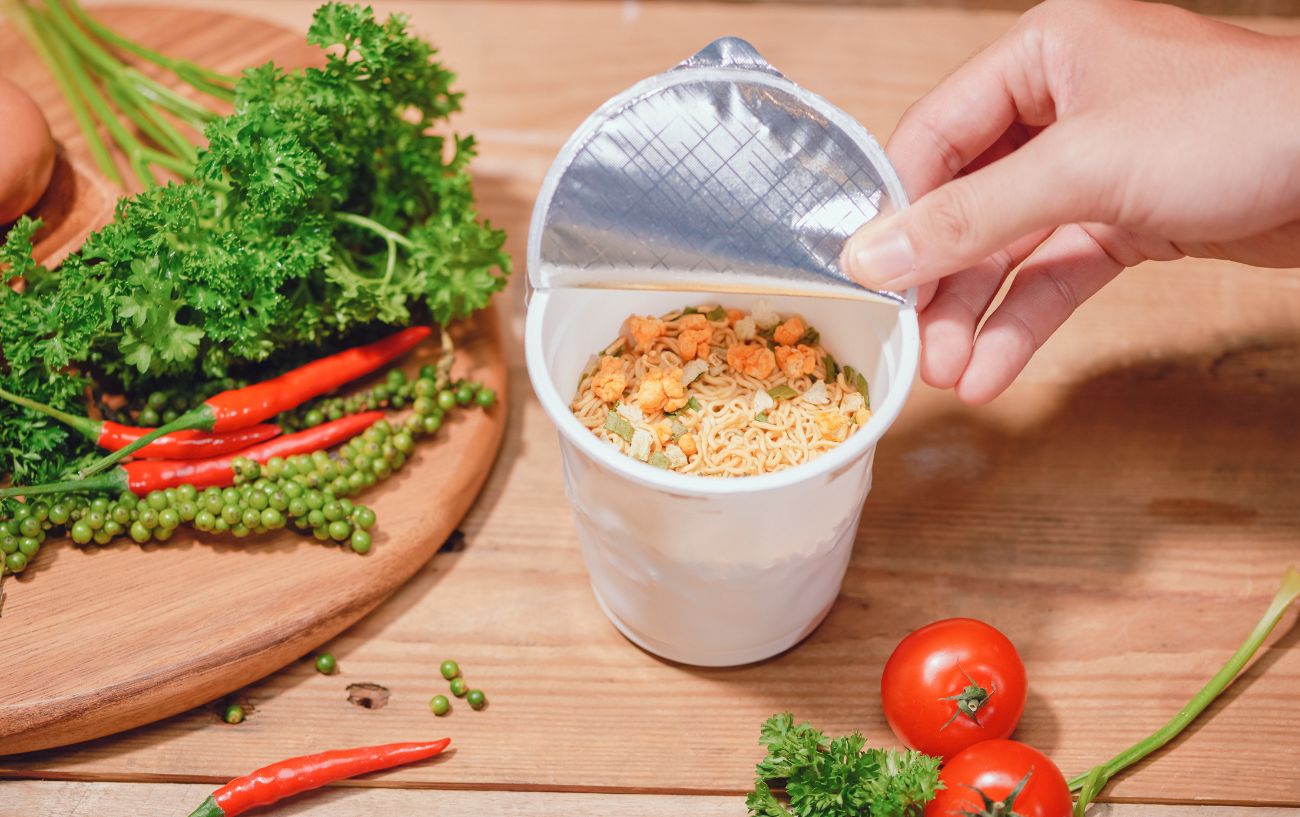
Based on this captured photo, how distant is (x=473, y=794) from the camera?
1566 mm

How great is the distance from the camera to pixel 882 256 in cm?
138

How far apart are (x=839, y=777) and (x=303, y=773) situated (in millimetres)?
719

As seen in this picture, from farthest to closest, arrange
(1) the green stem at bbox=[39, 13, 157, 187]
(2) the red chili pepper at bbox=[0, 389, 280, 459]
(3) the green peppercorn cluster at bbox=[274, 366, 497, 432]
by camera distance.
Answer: (1) the green stem at bbox=[39, 13, 157, 187]
(3) the green peppercorn cluster at bbox=[274, 366, 497, 432]
(2) the red chili pepper at bbox=[0, 389, 280, 459]

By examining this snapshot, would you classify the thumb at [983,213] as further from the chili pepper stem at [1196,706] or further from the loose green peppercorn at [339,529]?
the loose green peppercorn at [339,529]

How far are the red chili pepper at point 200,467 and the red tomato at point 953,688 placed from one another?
91 centimetres

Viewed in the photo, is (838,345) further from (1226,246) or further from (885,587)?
(1226,246)

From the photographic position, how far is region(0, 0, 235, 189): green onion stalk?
6.75 feet

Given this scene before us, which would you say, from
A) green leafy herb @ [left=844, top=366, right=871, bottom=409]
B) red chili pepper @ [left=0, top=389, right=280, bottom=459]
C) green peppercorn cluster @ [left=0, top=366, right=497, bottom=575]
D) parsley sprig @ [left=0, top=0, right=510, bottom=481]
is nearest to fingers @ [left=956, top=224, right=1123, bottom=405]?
green leafy herb @ [left=844, top=366, right=871, bottom=409]

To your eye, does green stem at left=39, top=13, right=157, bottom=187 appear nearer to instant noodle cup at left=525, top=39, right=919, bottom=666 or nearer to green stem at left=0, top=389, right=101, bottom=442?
green stem at left=0, top=389, right=101, bottom=442

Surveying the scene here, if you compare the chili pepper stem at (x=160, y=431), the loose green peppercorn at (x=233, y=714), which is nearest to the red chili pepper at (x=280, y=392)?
the chili pepper stem at (x=160, y=431)

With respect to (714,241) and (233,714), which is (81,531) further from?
(714,241)

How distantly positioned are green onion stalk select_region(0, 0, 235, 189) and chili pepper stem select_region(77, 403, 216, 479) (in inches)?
21.1

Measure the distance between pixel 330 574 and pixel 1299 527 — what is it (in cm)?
155

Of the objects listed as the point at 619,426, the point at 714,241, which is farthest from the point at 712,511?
the point at 714,241
